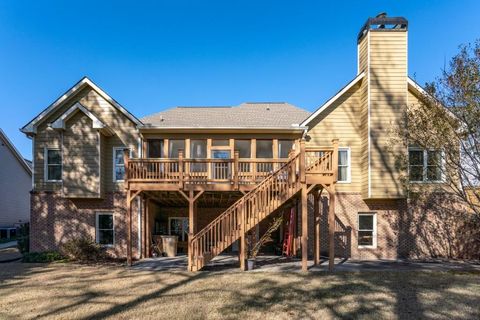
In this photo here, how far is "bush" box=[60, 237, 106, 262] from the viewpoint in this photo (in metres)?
13.4

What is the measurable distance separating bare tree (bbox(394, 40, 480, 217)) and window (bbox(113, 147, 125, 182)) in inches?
449

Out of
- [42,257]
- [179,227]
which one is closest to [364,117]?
[179,227]

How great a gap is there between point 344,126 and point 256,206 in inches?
235

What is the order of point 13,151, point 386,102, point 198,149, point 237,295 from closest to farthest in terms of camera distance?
point 237,295, point 386,102, point 198,149, point 13,151

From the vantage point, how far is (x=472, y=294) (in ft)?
28.2

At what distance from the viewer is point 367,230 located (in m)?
14.7

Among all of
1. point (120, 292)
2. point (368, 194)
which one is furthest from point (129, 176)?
point (368, 194)

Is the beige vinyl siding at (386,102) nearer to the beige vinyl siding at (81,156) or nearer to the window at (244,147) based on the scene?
the window at (244,147)

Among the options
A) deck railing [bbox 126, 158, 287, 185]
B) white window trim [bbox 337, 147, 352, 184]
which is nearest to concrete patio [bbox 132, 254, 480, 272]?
deck railing [bbox 126, 158, 287, 185]

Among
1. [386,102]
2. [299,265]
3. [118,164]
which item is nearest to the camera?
[299,265]

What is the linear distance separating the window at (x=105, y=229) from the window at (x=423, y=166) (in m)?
12.7

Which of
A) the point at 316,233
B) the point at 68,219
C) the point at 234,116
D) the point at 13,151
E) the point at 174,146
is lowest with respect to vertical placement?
the point at 316,233

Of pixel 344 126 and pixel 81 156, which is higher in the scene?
pixel 344 126

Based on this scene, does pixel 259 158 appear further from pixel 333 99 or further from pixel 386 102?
pixel 386 102
